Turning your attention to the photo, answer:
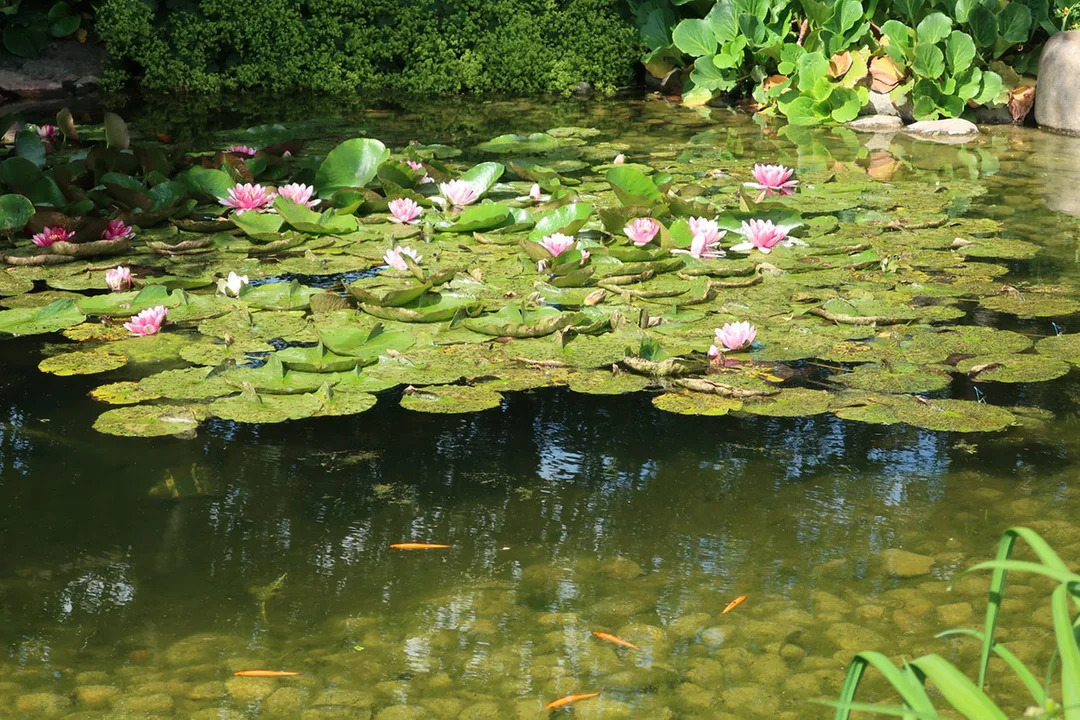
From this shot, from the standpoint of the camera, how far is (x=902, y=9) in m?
6.60

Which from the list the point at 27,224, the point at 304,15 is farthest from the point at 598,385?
the point at 304,15

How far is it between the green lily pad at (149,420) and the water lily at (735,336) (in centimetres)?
121

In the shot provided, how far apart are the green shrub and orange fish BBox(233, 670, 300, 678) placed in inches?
259

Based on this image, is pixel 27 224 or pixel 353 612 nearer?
pixel 353 612

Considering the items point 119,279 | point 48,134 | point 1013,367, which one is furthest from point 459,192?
point 48,134

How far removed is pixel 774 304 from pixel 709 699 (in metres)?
1.77

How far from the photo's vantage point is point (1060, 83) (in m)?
6.18

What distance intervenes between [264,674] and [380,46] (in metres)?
6.79

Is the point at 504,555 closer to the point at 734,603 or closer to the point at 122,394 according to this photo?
the point at 734,603

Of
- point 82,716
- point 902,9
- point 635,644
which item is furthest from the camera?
point 902,9

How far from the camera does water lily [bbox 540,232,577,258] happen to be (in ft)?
11.4

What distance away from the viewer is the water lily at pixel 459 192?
410 cm

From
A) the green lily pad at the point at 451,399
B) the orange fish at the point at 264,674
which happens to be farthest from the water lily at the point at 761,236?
the orange fish at the point at 264,674

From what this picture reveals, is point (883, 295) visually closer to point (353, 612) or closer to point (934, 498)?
point (934, 498)
